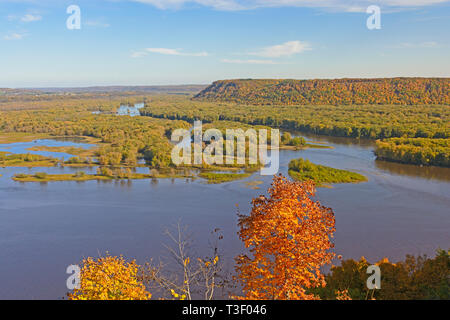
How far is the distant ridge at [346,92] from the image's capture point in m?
76.2

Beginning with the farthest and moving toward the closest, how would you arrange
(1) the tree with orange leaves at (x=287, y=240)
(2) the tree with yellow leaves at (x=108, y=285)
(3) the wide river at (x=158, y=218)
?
(3) the wide river at (x=158, y=218), (2) the tree with yellow leaves at (x=108, y=285), (1) the tree with orange leaves at (x=287, y=240)

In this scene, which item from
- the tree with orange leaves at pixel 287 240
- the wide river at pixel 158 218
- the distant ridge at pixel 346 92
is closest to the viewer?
the tree with orange leaves at pixel 287 240

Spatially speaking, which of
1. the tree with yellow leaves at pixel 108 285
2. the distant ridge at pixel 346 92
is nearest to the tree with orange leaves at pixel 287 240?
the tree with yellow leaves at pixel 108 285

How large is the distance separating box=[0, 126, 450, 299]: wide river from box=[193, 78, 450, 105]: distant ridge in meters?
52.1

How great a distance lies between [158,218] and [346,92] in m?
73.5

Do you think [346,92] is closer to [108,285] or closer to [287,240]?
[287,240]

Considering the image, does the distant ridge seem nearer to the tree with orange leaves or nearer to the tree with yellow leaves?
the tree with orange leaves

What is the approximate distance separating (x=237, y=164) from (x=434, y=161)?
1619 cm

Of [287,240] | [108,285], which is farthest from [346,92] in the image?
[108,285]

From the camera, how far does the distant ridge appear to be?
76.2 metres

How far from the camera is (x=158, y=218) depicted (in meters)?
20.5

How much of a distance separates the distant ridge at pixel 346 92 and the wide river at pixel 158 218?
2052 inches

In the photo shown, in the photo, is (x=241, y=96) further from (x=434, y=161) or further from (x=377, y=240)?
(x=377, y=240)

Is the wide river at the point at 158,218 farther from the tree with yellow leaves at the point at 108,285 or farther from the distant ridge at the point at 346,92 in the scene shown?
the distant ridge at the point at 346,92
